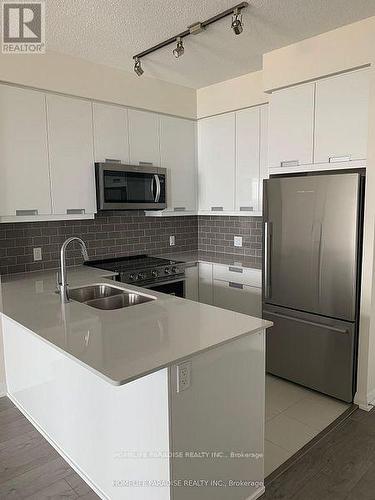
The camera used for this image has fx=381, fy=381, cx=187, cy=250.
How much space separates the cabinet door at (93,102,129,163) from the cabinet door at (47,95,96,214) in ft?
0.21

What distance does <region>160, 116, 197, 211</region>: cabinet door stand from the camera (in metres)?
3.82

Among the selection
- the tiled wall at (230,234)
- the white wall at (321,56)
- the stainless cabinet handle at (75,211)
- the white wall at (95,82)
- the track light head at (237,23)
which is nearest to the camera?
the track light head at (237,23)

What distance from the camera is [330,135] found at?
8.91 ft

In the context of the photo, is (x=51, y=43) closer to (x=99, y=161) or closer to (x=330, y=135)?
(x=99, y=161)

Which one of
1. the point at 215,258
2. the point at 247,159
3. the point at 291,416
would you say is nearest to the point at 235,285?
the point at 215,258

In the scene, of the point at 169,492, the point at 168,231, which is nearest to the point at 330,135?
the point at 168,231

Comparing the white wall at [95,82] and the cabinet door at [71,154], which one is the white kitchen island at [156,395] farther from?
the white wall at [95,82]

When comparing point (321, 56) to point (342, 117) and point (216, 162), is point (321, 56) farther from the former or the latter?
point (216, 162)

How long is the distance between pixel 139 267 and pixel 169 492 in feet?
6.79

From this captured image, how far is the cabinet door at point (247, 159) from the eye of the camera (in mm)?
3582

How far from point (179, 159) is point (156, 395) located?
2.86m

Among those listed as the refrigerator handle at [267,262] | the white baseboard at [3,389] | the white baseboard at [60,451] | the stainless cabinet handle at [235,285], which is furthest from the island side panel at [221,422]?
the white baseboard at [3,389]

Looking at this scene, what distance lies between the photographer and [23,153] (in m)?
2.89

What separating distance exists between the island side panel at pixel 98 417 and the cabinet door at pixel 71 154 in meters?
1.13
